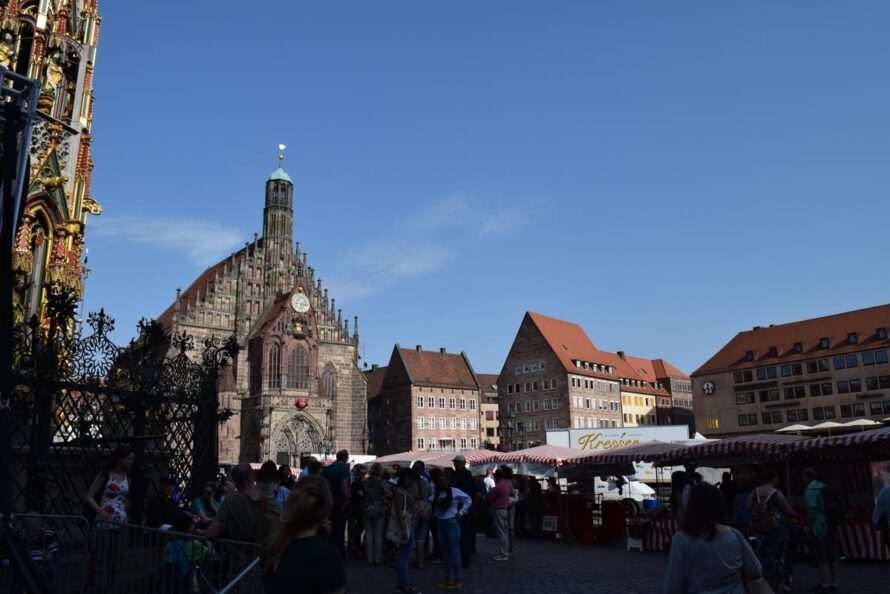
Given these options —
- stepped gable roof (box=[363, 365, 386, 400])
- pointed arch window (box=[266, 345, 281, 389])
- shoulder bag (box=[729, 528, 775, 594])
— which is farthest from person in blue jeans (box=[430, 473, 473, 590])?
stepped gable roof (box=[363, 365, 386, 400])

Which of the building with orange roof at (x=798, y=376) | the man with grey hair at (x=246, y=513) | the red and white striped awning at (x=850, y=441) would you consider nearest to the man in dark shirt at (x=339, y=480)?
the man with grey hair at (x=246, y=513)

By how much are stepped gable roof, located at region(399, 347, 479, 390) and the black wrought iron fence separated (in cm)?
6037

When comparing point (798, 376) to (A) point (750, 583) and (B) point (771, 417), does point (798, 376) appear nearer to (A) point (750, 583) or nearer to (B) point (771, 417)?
(B) point (771, 417)

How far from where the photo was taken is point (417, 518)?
461 inches

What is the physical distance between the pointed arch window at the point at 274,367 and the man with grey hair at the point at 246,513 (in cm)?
5056

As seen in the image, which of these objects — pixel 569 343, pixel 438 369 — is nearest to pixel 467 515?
pixel 569 343

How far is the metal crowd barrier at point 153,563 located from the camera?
17.4ft

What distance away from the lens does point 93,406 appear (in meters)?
11.3

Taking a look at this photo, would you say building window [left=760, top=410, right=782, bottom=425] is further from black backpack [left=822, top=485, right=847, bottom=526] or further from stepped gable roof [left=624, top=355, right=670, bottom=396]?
black backpack [left=822, top=485, right=847, bottom=526]

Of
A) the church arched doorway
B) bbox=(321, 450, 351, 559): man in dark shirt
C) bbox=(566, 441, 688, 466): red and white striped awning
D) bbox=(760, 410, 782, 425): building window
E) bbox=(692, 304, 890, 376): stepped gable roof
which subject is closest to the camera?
bbox=(321, 450, 351, 559): man in dark shirt

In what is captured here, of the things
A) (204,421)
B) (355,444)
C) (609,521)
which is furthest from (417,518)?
(355,444)

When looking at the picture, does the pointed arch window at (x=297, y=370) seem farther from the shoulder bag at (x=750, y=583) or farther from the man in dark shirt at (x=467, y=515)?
the shoulder bag at (x=750, y=583)

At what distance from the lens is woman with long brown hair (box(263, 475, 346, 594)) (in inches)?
133

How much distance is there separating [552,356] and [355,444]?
2157cm
